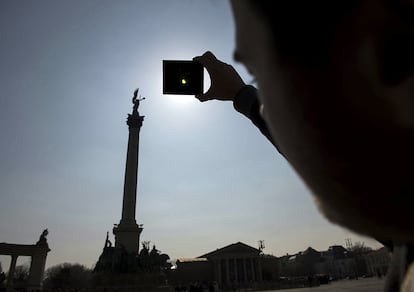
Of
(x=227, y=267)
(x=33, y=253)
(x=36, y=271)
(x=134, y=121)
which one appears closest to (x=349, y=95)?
(x=134, y=121)

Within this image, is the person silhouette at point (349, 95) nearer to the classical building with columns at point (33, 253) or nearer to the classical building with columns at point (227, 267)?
the classical building with columns at point (33, 253)

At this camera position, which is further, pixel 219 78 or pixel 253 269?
pixel 253 269

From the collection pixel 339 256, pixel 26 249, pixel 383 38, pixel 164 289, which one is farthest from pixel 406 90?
pixel 339 256

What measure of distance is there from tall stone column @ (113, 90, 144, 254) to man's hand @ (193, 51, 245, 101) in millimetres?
28427

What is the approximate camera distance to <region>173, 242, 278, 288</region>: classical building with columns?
53.2 metres

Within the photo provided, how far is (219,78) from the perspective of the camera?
7.17 feet

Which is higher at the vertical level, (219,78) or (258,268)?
(219,78)

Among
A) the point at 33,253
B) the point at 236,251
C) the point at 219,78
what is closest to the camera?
the point at 219,78

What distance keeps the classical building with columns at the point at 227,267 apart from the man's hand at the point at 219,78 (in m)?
55.4

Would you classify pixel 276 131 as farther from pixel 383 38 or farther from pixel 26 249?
pixel 26 249

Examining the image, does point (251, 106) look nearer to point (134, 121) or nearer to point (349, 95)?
point (349, 95)

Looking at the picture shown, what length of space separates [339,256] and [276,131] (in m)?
100

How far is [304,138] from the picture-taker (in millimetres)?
537

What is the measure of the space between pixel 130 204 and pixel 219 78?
2894cm
